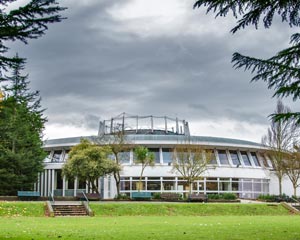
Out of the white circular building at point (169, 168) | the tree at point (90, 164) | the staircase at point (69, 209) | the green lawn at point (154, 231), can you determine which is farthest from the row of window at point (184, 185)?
the green lawn at point (154, 231)

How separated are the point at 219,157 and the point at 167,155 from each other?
5.52 m

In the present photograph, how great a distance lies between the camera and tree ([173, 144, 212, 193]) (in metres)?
44.3

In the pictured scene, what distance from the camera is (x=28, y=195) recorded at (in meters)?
36.8

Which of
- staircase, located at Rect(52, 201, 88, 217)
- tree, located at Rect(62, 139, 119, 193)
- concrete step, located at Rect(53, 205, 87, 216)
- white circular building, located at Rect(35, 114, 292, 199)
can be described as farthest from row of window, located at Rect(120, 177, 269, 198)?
concrete step, located at Rect(53, 205, 87, 216)

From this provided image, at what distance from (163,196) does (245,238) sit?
27056 millimetres

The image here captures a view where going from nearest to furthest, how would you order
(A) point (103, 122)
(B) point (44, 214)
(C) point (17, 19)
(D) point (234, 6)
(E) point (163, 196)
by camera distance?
(D) point (234, 6), (C) point (17, 19), (B) point (44, 214), (E) point (163, 196), (A) point (103, 122)

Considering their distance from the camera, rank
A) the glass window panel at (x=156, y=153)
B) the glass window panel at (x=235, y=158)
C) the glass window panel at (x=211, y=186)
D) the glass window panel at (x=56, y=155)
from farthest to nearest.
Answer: the glass window panel at (x=56, y=155)
the glass window panel at (x=235, y=158)
the glass window panel at (x=156, y=153)
the glass window panel at (x=211, y=186)

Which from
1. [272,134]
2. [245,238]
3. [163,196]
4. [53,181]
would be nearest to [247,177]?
[272,134]

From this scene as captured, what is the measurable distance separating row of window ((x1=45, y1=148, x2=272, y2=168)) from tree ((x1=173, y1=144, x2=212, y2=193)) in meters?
1.74

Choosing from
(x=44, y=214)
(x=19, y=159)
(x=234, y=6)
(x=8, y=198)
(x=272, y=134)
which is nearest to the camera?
(x=234, y=6)

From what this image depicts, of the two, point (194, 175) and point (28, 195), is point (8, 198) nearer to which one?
point (28, 195)

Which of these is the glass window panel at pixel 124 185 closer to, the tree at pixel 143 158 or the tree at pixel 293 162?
the tree at pixel 143 158

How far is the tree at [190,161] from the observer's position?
145 ft

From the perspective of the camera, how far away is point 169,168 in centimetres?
4928
